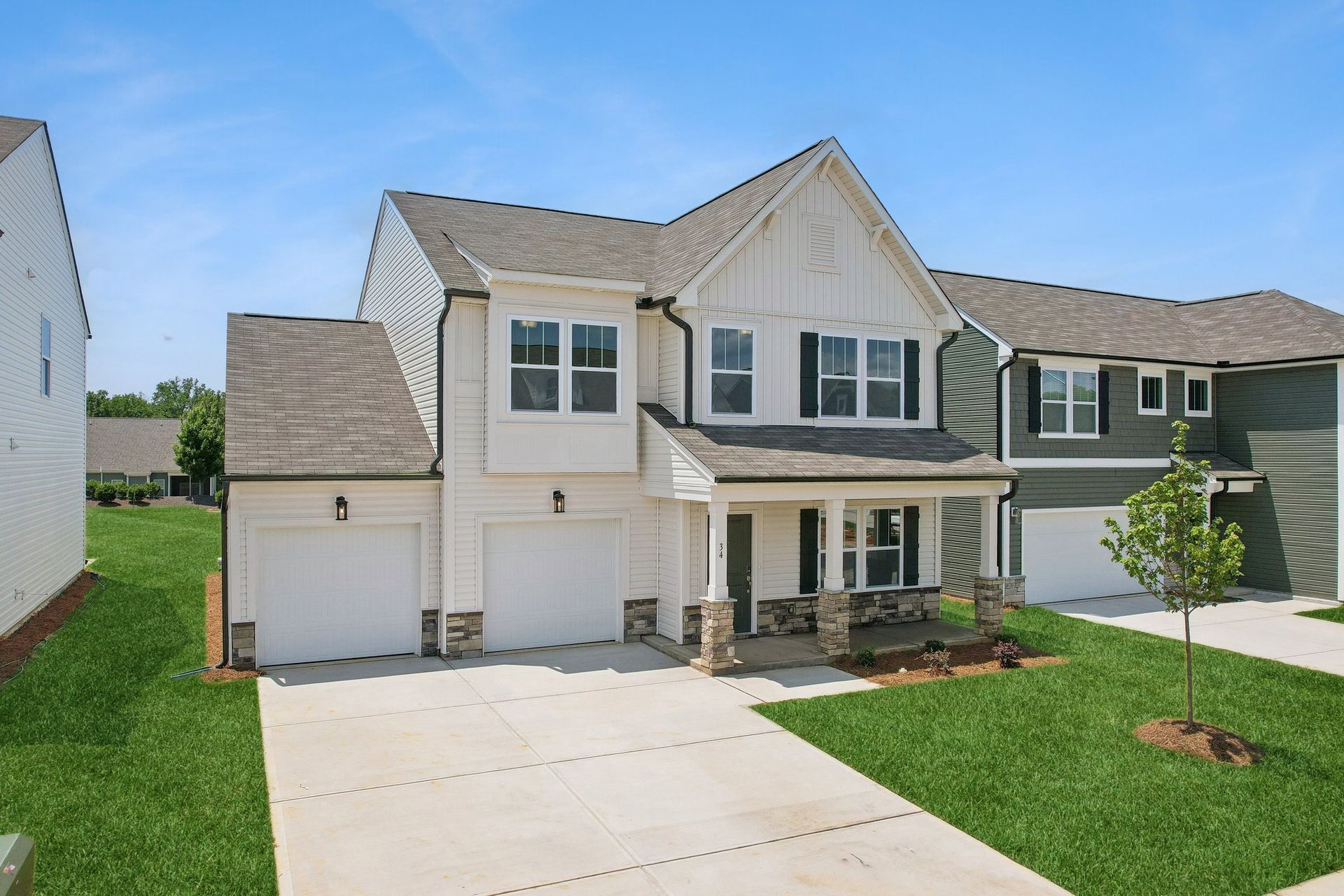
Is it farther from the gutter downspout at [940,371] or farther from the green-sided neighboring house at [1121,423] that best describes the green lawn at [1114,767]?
the green-sided neighboring house at [1121,423]

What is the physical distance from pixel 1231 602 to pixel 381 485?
59.9 feet

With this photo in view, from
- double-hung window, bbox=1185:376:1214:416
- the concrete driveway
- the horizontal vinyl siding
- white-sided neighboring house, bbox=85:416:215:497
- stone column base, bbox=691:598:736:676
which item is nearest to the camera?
the concrete driveway

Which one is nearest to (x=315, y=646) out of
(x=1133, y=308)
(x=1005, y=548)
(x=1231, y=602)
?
(x=1005, y=548)

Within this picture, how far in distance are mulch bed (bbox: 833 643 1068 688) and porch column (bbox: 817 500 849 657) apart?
0.27 metres

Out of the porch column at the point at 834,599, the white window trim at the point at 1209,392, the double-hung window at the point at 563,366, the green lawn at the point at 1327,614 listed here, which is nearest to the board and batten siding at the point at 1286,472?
the white window trim at the point at 1209,392

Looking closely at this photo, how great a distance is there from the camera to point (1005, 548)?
1814 centimetres

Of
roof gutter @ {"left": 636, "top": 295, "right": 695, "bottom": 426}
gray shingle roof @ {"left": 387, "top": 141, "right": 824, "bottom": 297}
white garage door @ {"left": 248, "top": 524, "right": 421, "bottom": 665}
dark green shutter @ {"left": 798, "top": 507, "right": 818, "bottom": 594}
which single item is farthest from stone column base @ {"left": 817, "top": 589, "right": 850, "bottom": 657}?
white garage door @ {"left": 248, "top": 524, "right": 421, "bottom": 665}

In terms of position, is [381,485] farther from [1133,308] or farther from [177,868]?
[1133,308]

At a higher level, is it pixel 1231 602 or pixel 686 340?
pixel 686 340

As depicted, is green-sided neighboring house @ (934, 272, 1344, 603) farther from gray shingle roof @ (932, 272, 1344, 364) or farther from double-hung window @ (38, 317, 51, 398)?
double-hung window @ (38, 317, 51, 398)

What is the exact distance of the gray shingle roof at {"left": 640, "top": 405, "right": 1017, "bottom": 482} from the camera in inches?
509

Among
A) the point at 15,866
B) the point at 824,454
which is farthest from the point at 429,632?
the point at 15,866

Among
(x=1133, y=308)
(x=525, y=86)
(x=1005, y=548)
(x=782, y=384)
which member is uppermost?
(x=525, y=86)

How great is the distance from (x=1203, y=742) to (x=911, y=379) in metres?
8.11
